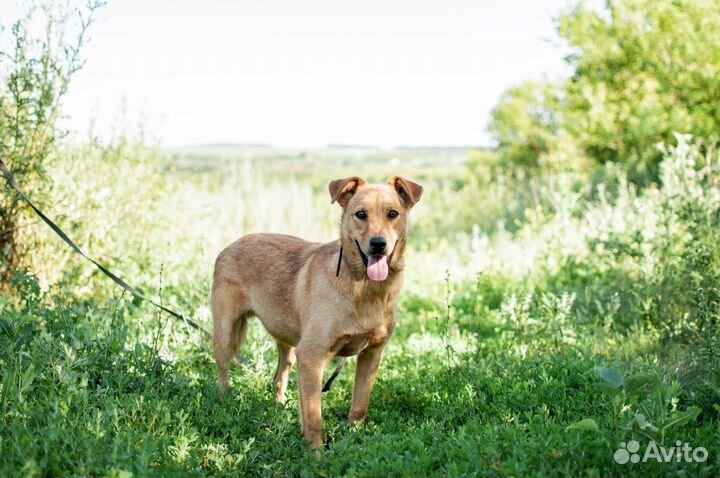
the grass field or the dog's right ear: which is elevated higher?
the dog's right ear

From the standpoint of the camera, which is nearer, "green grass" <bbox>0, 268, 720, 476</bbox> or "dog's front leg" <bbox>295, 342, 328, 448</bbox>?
"green grass" <bbox>0, 268, 720, 476</bbox>

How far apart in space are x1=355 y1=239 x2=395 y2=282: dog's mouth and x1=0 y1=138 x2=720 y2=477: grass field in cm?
101

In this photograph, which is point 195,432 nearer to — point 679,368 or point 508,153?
point 679,368

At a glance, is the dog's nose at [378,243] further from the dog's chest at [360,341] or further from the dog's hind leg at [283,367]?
the dog's hind leg at [283,367]

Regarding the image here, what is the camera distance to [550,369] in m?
4.93

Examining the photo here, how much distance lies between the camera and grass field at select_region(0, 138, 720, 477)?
11.7 feet


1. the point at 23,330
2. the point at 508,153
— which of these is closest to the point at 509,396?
the point at 23,330

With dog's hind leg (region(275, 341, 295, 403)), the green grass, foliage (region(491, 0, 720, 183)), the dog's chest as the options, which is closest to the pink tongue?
the dog's chest

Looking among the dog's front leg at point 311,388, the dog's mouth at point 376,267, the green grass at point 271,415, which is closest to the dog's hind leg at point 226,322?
the green grass at point 271,415

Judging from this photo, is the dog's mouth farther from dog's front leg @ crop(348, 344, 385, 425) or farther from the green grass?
the green grass

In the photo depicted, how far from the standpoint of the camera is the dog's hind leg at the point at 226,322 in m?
5.16

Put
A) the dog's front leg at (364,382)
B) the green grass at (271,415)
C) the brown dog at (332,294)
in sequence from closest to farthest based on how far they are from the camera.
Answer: the green grass at (271,415)
the brown dog at (332,294)
the dog's front leg at (364,382)

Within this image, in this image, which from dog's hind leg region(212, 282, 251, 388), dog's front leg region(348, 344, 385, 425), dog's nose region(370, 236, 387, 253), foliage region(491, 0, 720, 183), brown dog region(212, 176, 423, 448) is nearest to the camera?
dog's nose region(370, 236, 387, 253)

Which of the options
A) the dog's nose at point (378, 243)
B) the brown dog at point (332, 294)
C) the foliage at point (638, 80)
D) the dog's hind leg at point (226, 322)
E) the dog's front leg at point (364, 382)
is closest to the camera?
the dog's nose at point (378, 243)
